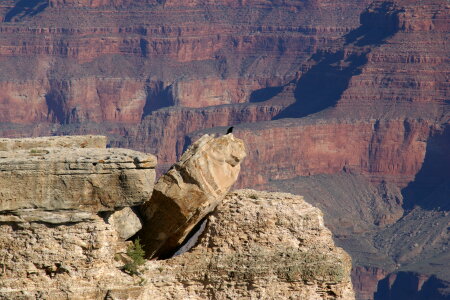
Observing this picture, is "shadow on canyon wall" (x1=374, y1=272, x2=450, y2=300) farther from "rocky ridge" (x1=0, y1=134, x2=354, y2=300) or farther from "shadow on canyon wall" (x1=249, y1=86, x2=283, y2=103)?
"rocky ridge" (x1=0, y1=134, x2=354, y2=300)

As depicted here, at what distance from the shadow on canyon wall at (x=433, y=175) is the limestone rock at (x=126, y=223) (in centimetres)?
11952

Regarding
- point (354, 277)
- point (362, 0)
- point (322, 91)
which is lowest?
point (354, 277)

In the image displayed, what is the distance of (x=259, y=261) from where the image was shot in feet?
65.1

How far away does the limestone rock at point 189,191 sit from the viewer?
2020cm

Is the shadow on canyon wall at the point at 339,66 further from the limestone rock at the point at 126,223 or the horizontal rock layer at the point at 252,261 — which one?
the limestone rock at the point at 126,223

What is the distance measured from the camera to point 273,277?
1986cm

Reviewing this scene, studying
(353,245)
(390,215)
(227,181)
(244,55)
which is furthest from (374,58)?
(227,181)

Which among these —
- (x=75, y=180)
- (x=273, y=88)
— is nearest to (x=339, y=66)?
(x=273, y=88)

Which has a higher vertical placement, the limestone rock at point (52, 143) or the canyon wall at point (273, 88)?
the canyon wall at point (273, 88)

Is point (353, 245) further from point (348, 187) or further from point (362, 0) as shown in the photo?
point (362, 0)

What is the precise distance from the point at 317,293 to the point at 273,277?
0.70m

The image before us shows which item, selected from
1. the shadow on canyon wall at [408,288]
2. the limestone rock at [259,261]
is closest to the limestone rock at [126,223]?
the limestone rock at [259,261]

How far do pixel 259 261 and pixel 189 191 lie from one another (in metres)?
1.46

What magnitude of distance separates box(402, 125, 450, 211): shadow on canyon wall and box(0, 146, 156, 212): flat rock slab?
397 ft
